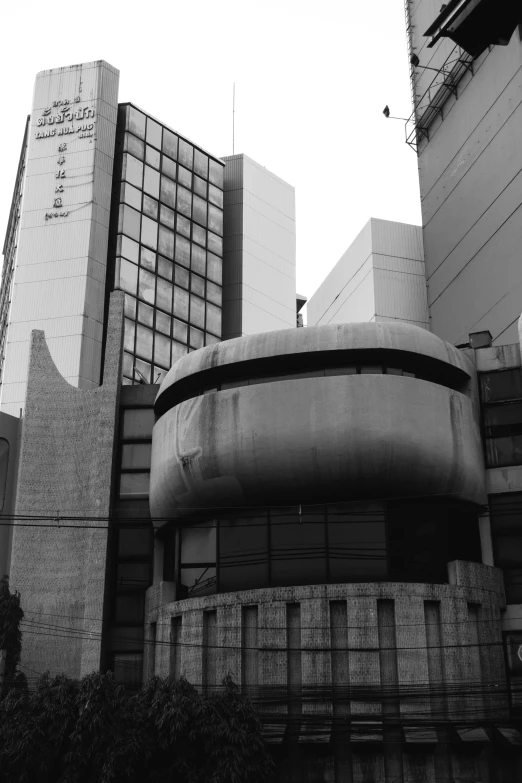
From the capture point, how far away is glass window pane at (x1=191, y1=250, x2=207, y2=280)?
75.2 metres

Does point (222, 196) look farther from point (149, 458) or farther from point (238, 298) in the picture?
point (149, 458)

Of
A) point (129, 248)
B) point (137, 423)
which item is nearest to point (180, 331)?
point (129, 248)

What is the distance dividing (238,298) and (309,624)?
1818 inches

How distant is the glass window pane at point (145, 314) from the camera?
69.4 m

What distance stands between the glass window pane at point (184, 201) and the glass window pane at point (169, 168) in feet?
3.36

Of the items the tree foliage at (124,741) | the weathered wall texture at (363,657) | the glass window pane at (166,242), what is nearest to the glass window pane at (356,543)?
the weathered wall texture at (363,657)

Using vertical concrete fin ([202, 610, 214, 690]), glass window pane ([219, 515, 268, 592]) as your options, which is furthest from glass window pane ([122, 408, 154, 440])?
vertical concrete fin ([202, 610, 214, 690])

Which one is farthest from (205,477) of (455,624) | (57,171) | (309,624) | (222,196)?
(222,196)

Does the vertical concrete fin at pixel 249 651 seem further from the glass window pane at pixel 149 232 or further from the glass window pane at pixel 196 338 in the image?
the glass window pane at pixel 149 232

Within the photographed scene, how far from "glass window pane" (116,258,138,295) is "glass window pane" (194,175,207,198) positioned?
35.5 ft

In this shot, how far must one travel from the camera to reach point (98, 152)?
6975 cm

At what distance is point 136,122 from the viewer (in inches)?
2901

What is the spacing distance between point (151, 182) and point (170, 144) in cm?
437

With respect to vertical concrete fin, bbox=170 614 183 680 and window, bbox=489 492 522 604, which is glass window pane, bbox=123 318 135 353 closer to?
vertical concrete fin, bbox=170 614 183 680
